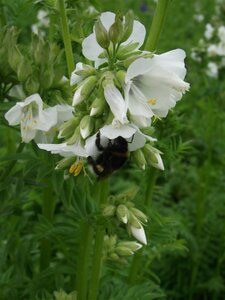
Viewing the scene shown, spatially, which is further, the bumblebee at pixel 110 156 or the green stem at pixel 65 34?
the green stem at pixel 65 34

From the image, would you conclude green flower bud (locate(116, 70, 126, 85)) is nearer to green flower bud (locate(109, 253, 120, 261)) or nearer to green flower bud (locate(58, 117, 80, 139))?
green flower bud (locate(58, 117, 80, 139))

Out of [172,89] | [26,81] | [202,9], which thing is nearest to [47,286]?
[26,81]

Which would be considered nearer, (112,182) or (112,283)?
(112,283)

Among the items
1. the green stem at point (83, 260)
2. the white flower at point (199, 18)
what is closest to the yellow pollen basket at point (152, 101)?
the green stem at point (83, 260)

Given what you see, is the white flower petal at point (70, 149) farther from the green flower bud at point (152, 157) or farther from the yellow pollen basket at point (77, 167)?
the green flower bud at point (152, 157)

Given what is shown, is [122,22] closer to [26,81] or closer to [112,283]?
[26,81]

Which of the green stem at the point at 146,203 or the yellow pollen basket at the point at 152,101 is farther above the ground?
the yellow pollen basket at the point at 152,101

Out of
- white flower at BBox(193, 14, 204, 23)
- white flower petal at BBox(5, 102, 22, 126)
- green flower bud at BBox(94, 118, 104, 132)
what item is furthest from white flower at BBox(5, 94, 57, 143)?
white flower at BBox(193, 14, 204, 23)
